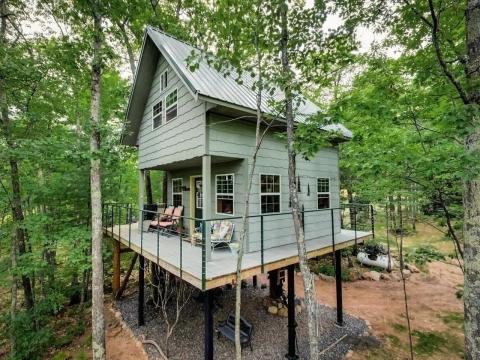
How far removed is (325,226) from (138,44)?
44.1 feet

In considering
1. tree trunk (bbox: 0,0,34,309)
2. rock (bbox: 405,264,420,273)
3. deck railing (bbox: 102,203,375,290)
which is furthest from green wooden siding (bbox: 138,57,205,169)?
rock (bbox: 405,264,420,273)

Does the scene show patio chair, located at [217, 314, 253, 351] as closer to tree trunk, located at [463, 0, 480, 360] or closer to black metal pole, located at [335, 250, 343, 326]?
black metal pole, located at [335, 250, 343, 326]

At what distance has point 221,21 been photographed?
425cm

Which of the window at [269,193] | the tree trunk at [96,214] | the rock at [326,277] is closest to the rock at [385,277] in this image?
the rock at [326,277]

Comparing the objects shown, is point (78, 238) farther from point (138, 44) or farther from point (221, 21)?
point (138, 44)

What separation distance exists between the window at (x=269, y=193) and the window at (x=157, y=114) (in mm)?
4383

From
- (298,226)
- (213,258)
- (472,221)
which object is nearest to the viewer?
(472,221)

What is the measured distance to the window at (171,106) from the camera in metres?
7.45

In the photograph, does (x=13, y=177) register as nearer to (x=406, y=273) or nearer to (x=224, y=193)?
(x=224, y=193)

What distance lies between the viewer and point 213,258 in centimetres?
555

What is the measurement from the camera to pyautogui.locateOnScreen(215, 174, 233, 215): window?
7145mm

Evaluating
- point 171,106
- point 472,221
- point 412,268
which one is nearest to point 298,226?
point 472,221

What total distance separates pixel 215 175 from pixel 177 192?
3.51m

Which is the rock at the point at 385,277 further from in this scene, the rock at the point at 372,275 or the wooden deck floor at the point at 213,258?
the wooden deck floor at the point at 213,258
